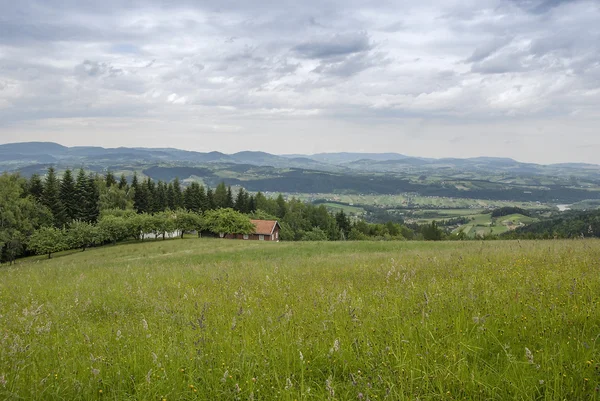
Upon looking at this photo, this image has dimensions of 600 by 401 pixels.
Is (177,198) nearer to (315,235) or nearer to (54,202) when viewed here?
(54,202)

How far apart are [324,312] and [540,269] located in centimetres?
505

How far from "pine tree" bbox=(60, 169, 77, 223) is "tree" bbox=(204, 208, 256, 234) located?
25.9 metres

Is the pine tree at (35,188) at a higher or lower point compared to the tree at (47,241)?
higher

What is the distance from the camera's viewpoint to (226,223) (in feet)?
255

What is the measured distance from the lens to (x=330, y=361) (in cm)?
416

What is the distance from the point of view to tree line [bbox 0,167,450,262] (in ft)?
195

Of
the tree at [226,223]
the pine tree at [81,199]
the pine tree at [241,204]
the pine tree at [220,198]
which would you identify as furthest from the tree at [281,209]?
the pine tree at [81,199]

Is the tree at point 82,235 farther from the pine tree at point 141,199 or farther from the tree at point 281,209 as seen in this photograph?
the tree at point 281,209

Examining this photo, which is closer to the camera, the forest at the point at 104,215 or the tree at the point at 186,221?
the forest at the point at 104,215

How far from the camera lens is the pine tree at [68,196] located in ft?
236

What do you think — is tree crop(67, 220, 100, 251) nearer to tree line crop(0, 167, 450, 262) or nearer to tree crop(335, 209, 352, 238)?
tree line crop(0, 167, 450, 262)

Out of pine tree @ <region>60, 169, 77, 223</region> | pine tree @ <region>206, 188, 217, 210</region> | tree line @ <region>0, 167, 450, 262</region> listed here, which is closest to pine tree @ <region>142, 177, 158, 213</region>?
tree line @ <region>0, 167, 450, 262</region>

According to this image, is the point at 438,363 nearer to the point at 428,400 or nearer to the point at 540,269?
the point at 428,400

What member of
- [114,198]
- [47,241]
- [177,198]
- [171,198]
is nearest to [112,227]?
[47,241]
